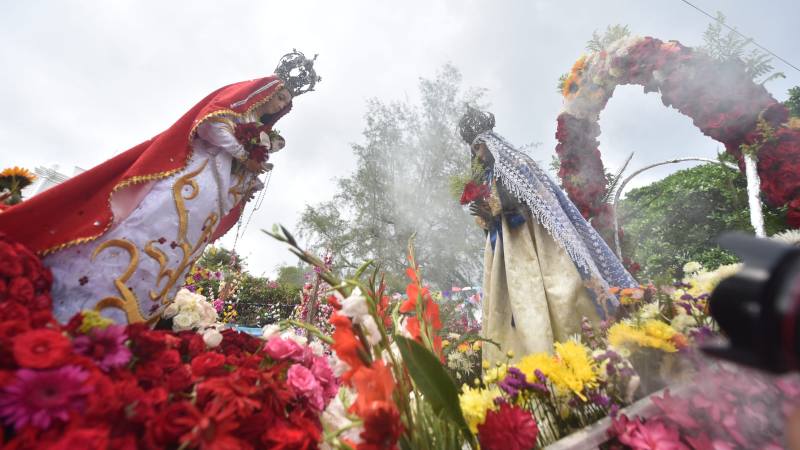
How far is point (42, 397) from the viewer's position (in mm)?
604

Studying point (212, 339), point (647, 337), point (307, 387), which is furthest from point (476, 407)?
point (212, 339)

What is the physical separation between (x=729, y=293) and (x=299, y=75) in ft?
12.2

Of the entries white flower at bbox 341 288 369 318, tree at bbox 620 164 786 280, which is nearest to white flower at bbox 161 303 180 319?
white flower at bbox 341 288 369 318

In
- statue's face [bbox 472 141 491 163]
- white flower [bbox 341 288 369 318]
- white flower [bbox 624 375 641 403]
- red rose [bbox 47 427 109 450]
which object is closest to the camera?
red rose [bbox 47 427 109 450]

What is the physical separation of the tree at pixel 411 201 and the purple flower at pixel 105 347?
1391 cm

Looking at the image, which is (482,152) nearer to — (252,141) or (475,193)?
(475,193)

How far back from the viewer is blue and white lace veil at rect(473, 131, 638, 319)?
8.81 feet

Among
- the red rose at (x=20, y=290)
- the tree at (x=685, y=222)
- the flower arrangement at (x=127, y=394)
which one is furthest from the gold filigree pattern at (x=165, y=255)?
the tree at (x=685, y=222)

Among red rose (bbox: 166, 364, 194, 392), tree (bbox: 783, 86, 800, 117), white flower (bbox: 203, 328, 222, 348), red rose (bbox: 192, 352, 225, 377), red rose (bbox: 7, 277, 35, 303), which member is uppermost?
tree (bbox: 783, 86, 800, 117)

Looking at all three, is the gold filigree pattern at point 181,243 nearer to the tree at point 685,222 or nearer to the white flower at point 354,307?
the white flower at point 354,307

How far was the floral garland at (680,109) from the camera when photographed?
2.53 m

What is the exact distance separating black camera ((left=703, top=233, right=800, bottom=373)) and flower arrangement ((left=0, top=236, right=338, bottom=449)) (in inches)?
30.4

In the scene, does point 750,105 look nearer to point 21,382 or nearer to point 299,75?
point 299,75

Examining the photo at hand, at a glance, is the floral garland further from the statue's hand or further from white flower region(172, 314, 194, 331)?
white flower region(172, 314, 194, 331)
